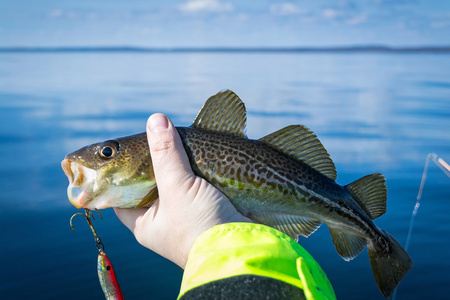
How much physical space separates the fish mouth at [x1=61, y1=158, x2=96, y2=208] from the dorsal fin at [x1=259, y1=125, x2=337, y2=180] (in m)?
1.24

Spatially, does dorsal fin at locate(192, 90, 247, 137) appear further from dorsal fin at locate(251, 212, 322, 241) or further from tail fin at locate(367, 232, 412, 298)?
tail fin at locate(367, 232, 412, 298)

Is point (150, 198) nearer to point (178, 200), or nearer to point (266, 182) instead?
point (178, 200)

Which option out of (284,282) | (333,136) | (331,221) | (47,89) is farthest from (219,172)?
(47,89)

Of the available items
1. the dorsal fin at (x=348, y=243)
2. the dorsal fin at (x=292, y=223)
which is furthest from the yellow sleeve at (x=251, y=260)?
the dorsal fin at (x=348, y=243)

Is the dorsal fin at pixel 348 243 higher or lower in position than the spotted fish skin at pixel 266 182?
lower

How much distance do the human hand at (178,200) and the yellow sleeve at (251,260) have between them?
2.90ft

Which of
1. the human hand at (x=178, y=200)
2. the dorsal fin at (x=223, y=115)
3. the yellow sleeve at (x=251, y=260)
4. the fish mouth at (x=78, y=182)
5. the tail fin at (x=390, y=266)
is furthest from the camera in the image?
the tail fin at (x=390, y=266)

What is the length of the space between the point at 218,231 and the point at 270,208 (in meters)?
1.23

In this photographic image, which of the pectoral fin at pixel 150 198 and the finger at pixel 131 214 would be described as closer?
the pectoral fin at pixel 150 198

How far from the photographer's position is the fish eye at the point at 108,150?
3.28 metres

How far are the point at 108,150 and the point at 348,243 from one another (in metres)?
1.89

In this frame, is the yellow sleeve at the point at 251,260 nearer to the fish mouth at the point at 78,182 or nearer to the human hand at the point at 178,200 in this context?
the human hand at the point at 178,200

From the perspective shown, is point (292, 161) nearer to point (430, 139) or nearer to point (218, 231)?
point (218, 231)

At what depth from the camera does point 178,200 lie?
3.05 meters
